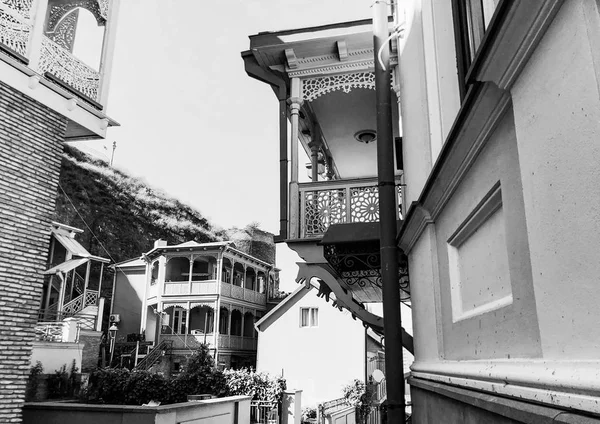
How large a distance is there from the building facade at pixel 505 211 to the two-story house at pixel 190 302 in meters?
27.8

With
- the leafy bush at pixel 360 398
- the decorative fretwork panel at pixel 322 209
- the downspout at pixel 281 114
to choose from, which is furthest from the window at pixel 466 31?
the leafy bush at pixel 360 398

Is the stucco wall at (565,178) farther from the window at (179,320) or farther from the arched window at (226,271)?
the window at (179,320)

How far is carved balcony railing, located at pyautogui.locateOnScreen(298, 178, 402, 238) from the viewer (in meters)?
6.42

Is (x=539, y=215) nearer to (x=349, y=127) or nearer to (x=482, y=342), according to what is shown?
(x=482, y=342)

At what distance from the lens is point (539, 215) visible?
1169mm

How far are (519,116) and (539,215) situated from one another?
29 cm

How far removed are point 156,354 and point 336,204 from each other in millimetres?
25853

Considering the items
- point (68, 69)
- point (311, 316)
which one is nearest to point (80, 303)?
point (311, 316)

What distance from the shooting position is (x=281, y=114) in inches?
294

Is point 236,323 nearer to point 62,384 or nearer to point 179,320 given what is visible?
point 179,320

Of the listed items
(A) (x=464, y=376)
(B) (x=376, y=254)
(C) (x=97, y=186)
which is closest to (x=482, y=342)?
(A) (x=464, y=376)

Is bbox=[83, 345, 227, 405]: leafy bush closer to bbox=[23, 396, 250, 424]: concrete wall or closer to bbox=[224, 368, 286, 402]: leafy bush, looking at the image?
bbox=[23, 396, 250, 424]: concrete wall

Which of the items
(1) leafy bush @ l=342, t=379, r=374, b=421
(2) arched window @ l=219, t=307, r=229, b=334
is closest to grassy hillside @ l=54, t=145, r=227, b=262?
(2) arched window @ l=219, t=307, r=229, b=334

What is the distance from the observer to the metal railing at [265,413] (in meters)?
14.3
